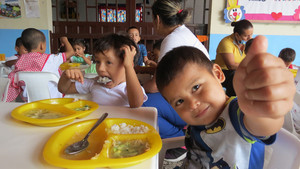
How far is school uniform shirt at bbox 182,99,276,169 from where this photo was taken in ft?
2.40

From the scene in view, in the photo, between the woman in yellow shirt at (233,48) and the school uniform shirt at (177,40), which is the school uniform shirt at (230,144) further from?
the woman in yellow shirt at (233,48)

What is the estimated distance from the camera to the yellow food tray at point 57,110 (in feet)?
2.69

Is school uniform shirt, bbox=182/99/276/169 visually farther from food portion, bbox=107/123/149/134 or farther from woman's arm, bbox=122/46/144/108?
woman's arm, bbox=122/46/144/108

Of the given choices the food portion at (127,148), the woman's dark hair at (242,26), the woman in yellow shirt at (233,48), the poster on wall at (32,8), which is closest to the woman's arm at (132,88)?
the food portion at (127,148)

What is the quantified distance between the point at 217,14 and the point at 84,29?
3612 millimetres

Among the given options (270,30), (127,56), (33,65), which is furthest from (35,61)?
(270,30)

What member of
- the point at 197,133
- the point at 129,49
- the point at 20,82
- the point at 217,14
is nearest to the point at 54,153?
the point at 197,133

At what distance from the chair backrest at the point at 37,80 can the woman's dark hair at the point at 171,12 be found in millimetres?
1127

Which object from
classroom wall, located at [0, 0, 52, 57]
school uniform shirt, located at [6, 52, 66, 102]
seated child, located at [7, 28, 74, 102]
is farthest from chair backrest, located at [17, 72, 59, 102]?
classroom wall, located at [0, 0, 52, 57]

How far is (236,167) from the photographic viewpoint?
2.59 feet

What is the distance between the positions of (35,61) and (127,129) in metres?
1.88

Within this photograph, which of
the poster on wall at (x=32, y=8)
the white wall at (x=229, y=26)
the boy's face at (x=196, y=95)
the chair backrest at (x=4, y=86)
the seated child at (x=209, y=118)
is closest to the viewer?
the seated child at (x=209, y=118)

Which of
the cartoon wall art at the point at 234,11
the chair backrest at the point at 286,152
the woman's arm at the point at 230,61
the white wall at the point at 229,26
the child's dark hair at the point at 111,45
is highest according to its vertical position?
the cartoon wall art at the point at 234,11

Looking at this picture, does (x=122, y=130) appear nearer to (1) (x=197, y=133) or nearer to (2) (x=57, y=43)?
(1) (x=197, y=133)
